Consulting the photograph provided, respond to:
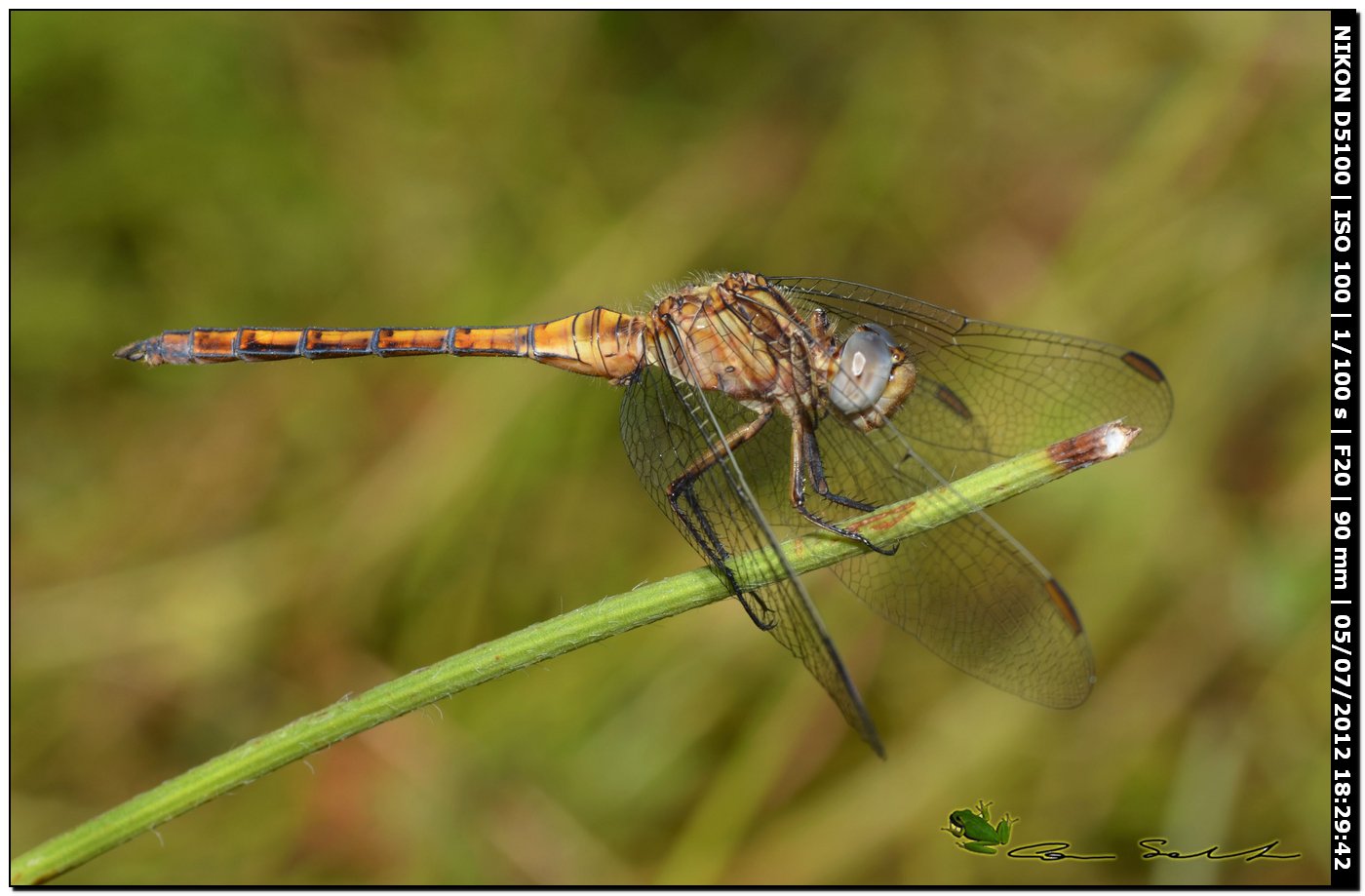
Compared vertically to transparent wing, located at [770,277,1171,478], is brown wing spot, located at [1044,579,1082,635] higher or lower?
lower

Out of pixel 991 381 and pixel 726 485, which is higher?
pixel 991 381

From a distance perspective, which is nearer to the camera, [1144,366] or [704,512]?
[704,512]

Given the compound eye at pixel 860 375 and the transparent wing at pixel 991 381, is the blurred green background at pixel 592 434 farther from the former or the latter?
the compound eye at pixel 860 375

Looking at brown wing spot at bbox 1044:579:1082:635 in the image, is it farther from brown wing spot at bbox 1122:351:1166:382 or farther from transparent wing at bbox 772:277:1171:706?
brown wing spot at bbox 1122:351:1166:382

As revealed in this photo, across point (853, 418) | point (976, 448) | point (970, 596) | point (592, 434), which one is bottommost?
point (970, 596)

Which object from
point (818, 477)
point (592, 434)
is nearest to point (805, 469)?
point (818, 477)

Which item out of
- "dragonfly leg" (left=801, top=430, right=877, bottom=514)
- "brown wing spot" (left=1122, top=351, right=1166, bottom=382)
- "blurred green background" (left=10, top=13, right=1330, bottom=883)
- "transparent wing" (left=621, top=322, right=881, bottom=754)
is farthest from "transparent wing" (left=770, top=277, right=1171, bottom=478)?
"blurred green background" (left=10, top=13, right=1330, bottom=883)

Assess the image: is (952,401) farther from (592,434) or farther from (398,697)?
(398,697)

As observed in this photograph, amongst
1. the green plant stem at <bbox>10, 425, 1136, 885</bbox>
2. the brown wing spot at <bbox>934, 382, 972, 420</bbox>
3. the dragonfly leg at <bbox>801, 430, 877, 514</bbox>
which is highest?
the brown wing spot at <bbox>934, 382, 972, 420</bbox>
